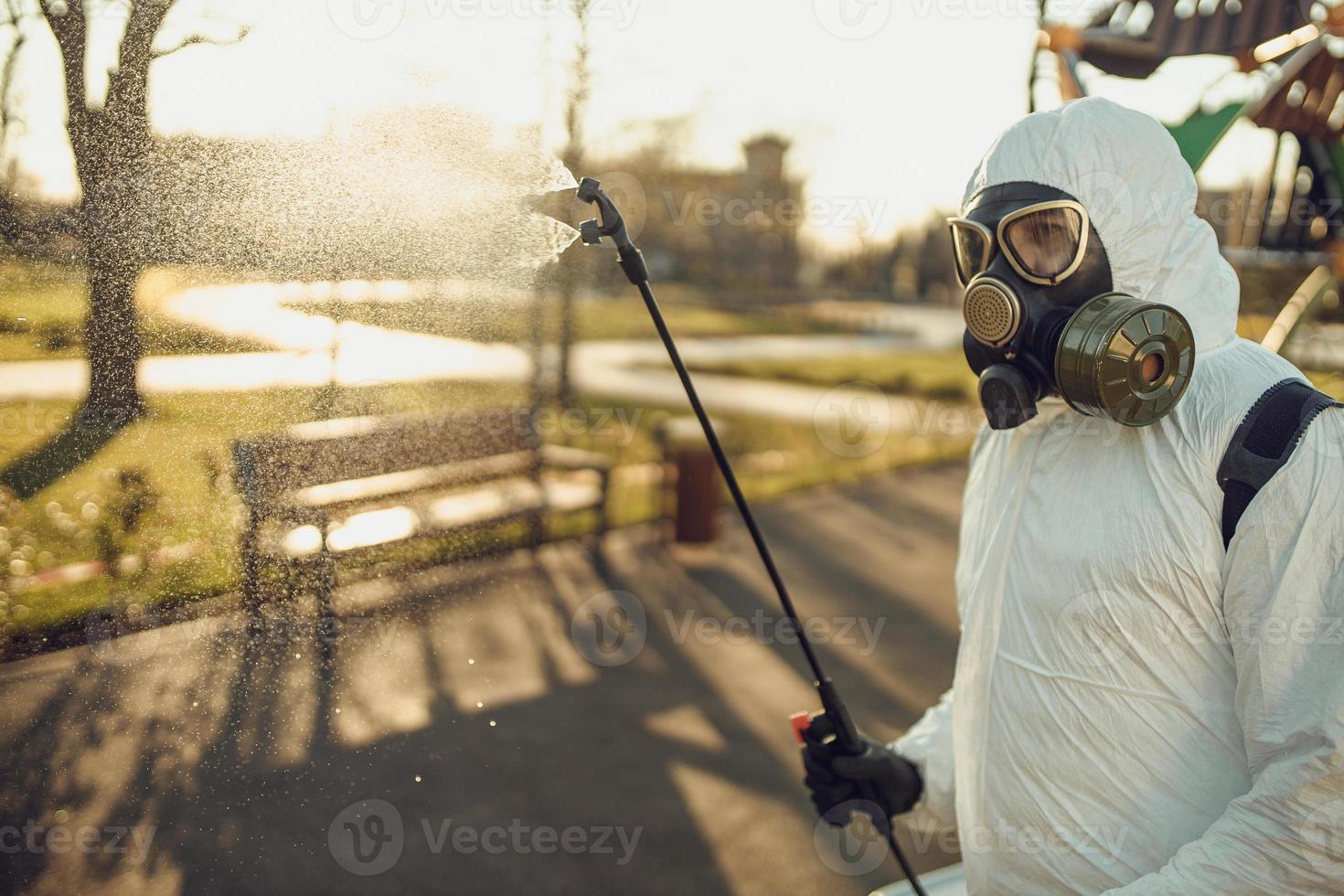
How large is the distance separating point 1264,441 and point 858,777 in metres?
1.13

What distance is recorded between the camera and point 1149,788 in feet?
5.06

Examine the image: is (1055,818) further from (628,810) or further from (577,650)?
(577,650)

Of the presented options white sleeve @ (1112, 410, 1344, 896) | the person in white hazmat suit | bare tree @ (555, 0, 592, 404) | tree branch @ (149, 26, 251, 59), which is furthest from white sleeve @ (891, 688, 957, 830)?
bare tree @ (555, 0, 592, 404)

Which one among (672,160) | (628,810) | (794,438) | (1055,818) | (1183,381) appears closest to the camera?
(1183,381)

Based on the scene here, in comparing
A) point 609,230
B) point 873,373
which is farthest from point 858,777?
point 873,373

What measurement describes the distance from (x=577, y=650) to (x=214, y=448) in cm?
386

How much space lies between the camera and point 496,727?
442 cm

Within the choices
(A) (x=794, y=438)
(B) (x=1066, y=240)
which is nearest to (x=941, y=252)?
(A) (x=794, y=438)

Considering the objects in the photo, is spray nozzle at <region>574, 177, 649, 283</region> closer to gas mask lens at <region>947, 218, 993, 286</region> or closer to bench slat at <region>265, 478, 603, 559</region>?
gas mask lens at <region>947, 218, 993, 286</region>

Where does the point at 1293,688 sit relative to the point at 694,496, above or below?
above

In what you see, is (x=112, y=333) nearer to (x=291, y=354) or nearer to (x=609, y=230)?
(x=291, y=354)

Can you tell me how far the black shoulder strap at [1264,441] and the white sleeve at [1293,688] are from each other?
0.06 ft

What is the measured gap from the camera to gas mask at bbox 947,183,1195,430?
150 centimetres

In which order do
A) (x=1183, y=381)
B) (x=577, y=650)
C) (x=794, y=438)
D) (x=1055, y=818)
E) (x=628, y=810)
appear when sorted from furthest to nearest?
(x=794, y=438)
(x=577, y=650)
(x=628, y=810)
(x=1055, y=818)
(x=1183, y=381)
